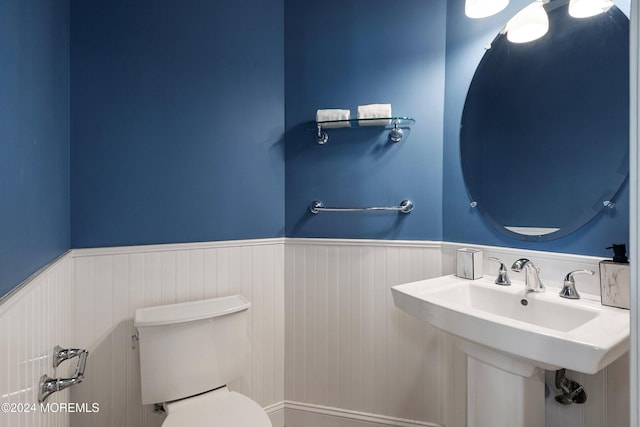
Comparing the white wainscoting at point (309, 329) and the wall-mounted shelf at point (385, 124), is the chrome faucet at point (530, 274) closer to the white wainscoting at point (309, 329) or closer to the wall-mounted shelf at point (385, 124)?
the white wainscoting at point (309, 329)

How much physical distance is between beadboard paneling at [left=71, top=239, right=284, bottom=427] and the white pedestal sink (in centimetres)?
83

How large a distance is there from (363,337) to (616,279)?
1110mm

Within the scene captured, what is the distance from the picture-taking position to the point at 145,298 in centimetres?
153

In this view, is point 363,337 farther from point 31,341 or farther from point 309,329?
point 31,341

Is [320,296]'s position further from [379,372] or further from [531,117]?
[531,117]

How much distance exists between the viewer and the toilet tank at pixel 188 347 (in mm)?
1316

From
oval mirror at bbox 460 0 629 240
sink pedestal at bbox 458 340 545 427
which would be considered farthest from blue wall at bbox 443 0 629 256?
A: sink pedestal at bbox 458 340 545 427

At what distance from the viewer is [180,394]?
4.45 ft

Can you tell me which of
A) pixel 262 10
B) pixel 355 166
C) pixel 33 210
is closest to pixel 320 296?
pixel 355 166

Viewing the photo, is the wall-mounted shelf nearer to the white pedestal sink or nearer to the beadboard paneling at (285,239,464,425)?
the beadboard paneling at (285,239,464,425)

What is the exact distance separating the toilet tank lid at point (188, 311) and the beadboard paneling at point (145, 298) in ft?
0.30

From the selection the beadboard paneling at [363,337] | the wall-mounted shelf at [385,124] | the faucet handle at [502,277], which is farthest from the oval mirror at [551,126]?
the beadboard paneling at [363,337]

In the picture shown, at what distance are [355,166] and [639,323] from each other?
4.46 feet

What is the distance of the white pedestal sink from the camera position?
0.85 m
